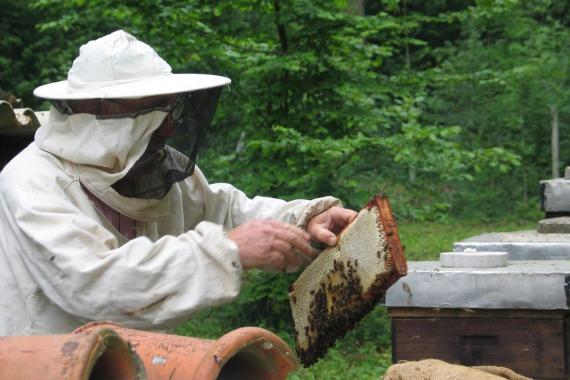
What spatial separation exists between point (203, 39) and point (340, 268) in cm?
399

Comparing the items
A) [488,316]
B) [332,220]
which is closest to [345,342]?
[488,316]

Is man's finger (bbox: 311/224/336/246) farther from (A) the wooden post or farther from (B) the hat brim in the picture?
(A) the wooden post

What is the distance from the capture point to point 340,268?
229cm

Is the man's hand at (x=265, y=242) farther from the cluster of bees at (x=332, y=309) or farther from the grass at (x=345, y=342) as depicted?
the grass at (x=345, y=342)

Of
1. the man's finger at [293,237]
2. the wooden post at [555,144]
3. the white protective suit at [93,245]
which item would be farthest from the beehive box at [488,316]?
the wooden post at [555,144]

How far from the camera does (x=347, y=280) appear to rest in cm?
228

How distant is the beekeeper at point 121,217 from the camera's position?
2025 millimetres

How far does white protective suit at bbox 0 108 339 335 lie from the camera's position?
202cm

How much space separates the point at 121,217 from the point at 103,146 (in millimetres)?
218

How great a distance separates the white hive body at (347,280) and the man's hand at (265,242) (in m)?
0.16

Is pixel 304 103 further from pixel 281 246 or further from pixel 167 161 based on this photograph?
pixel 281 246

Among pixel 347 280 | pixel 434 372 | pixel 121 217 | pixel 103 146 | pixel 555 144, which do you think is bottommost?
pixel 555 144

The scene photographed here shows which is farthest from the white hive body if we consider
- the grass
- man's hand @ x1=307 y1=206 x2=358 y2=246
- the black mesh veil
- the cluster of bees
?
the grass

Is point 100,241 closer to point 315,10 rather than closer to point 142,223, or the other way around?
point 142,223
